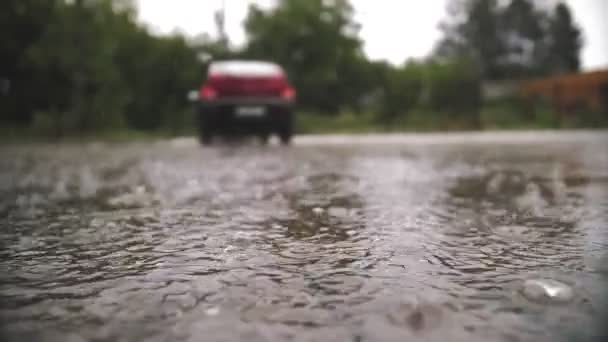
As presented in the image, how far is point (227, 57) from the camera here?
52.9 ft

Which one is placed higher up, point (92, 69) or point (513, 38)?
point (513, 38)

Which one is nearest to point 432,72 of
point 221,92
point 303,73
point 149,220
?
point 303,73

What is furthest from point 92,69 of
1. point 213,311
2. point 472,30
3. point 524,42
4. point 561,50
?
point 524,42

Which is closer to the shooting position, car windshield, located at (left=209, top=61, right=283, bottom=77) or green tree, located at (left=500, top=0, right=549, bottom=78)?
car windshield, located at (left=209, top=61, right=283, bottom=77)

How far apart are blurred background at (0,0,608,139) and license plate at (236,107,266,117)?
91.1 inches

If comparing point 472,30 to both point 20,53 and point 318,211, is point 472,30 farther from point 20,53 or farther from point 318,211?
point 318,211

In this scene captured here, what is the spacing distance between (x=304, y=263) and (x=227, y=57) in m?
15.7

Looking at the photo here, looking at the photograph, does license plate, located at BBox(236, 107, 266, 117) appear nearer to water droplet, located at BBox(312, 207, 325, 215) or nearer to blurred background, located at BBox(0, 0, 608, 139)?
blurred background, located at BBox(0, 0, 608, 139)

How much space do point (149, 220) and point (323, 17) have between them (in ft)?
68.4

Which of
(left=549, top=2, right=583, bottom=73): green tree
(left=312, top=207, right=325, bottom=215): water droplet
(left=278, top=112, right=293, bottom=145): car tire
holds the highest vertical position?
(left=549, top=2, right=583, bottom=73): green tree

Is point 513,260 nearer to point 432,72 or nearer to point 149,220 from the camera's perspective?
point 149,220

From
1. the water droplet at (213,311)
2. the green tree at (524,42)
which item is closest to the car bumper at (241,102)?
the water droplet at (213,311)

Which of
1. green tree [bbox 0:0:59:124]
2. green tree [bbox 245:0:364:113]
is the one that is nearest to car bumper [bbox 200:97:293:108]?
green tree [bbox 0:0:59:124]

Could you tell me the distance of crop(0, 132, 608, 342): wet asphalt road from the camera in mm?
812
